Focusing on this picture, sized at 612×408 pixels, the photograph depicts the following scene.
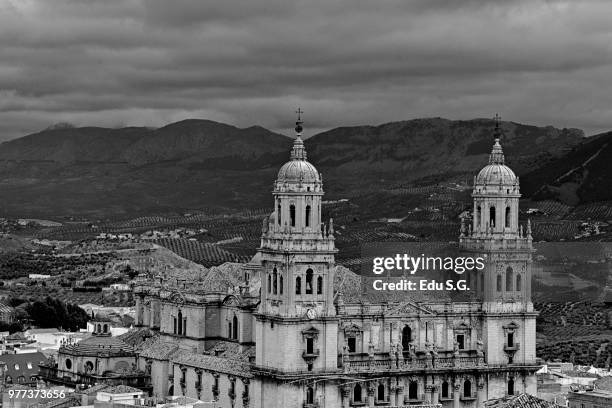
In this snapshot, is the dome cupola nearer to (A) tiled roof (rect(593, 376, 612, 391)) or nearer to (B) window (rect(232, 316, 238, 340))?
(B) window (rect(232, 316, 238, 340))

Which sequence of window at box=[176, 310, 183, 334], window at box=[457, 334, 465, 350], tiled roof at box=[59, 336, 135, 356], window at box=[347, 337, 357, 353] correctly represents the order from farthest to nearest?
1. tiled roof at box=[59, 336, 135, 356]
2. window at box=[176, 310, 183, 334]
3. window at box=[457, 334, 465, 350]
4. window at box=[347, 337, 357, 353]

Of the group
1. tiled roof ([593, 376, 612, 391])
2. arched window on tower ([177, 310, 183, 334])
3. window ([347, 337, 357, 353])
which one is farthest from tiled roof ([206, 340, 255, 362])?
tiled roof ([593, 376, 612, 391])

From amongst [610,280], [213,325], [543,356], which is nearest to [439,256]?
[213,325]

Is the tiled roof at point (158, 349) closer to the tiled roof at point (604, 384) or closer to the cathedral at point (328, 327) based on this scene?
the cathedral at point (328, 327)

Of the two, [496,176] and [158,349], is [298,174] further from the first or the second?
[158,349]

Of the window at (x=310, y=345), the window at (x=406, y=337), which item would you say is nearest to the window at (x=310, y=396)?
the window at (x=310, y=345)

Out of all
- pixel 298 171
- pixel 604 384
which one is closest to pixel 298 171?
pixel 298 171
